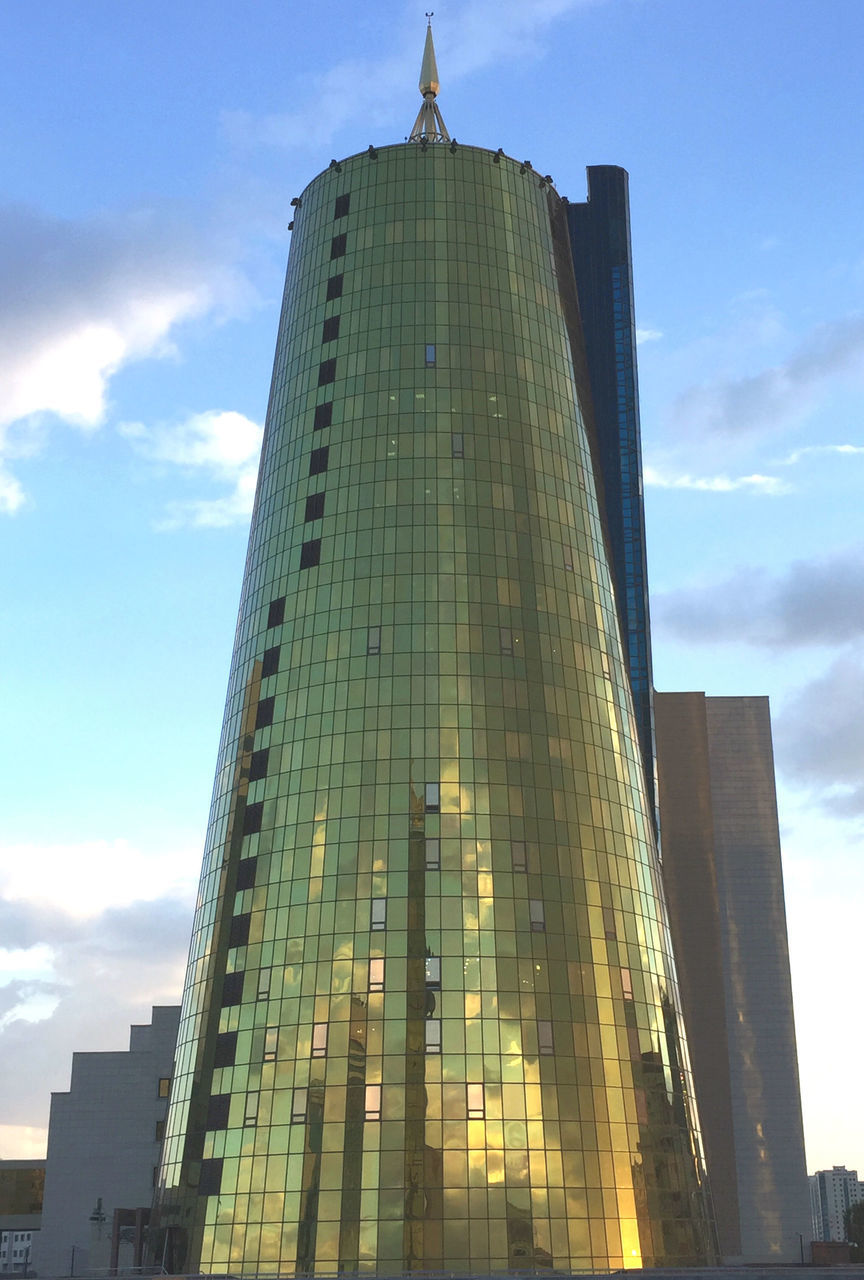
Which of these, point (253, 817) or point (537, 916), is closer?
point (537, 916)

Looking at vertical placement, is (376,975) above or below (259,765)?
below

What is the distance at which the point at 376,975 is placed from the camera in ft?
264

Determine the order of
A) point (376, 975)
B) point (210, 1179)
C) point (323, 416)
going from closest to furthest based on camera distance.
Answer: point (210, 1179)
point (376, 975)
point (323, 416)

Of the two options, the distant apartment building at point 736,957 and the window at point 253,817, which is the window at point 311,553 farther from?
the distant apartment building at point 736,957

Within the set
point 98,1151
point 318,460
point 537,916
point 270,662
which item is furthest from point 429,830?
point 98,1151

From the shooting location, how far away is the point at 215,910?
90312 mm

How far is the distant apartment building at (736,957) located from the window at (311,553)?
9538cm

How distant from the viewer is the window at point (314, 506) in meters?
97.2

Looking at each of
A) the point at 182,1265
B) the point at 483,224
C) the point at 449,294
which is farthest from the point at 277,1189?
the point at 483,224

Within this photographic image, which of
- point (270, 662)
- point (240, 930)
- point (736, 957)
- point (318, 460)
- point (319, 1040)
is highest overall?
point (318, 460)

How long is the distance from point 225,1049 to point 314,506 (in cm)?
3667

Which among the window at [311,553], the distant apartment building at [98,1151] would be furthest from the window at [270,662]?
the distant apartment building at [98,1151]

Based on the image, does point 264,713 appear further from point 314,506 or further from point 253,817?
point 314,506

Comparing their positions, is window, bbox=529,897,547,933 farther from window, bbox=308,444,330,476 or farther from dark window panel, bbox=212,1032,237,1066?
window, bbox=308,444,330,476
